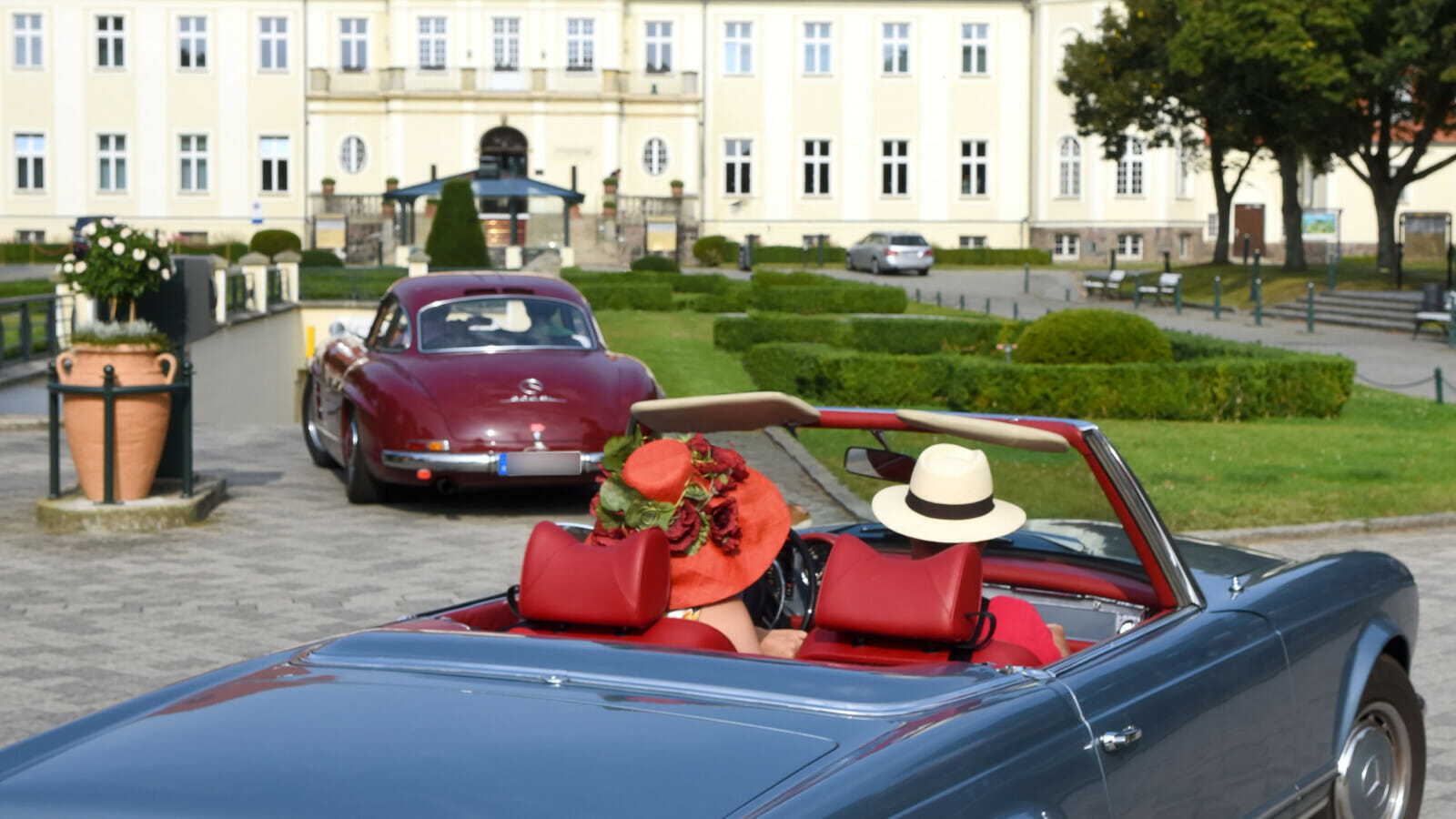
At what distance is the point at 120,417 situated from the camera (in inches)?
407

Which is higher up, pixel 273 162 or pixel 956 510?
pixel 273 162

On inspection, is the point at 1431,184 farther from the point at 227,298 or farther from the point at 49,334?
the point at 49,334

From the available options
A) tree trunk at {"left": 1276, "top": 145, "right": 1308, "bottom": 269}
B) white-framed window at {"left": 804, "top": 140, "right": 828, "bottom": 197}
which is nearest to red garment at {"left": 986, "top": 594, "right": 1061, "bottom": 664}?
tree trunk at {"left": 1276, "top": 145, "right": 1308, "bottom": 269}

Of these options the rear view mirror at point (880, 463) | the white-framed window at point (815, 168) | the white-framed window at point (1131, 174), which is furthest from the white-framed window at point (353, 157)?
the rear view mirror at point (880, 463)

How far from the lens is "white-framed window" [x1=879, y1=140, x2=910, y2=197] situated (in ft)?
205

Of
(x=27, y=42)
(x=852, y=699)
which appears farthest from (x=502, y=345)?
(x=27, y=42)

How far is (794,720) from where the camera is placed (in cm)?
273

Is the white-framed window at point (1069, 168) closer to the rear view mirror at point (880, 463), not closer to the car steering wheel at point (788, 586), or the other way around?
the car steering wheel at point (788, 586)

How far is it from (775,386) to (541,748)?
1749cm

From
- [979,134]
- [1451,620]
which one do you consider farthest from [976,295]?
[1451,620]

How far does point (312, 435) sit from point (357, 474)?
2.41 m

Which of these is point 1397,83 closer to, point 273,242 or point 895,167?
point 895,167

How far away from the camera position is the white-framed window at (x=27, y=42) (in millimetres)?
60406

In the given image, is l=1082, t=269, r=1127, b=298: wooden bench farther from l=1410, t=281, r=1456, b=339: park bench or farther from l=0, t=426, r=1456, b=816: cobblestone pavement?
l=0, t=426, r=1456, b=816: cobblestone pavement
